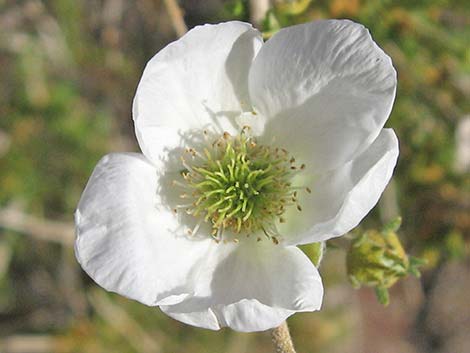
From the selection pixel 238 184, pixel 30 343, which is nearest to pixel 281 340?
pixel 238 184

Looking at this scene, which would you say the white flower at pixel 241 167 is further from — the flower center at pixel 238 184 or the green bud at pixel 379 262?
the green bud at pixel 379 262

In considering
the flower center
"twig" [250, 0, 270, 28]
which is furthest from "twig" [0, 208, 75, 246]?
"twig" [250, 0, 270, 28]

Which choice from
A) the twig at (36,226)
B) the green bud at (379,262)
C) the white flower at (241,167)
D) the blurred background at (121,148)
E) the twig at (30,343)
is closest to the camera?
the white flower at (241,167)

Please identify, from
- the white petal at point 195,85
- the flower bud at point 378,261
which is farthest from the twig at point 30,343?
the flower bud at point 378,261

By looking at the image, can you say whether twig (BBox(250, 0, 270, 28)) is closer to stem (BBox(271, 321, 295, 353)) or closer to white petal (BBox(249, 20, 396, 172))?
white petal (BBox(249, 20, 396, 172))

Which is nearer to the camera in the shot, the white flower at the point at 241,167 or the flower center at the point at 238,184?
the white flower at the point at 241,167

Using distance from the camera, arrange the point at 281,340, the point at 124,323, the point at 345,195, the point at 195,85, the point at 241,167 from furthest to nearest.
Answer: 1. the point at 124,323
2. the point at 241,167
3. the point at 195,85
4. the point at 345,195
5. the point at 281,340

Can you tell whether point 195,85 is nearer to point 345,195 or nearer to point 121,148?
point 345,195
